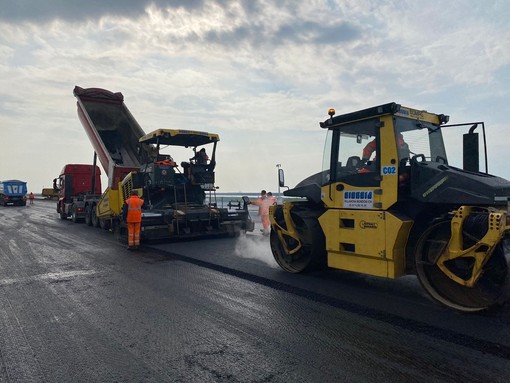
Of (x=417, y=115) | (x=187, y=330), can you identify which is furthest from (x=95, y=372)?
(x=417, y=115)

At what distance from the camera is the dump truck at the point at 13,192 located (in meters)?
33.1

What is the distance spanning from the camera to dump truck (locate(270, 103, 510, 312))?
4.24 m

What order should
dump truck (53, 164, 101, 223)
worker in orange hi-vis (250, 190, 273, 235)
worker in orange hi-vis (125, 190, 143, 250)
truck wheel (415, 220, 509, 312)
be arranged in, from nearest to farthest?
truck wheel (415, 220, 509, 312) < worker in orange hi-vis (125, 190, 143, 250) < worker in orange hi-vis (250, 190, 273, 235) < dump truck (53, 164, 101, 223)

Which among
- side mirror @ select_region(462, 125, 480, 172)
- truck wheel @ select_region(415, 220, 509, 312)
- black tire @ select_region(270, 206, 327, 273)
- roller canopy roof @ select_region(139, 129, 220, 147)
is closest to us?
truck wheel @ select_region(415, 220, 509, 312)

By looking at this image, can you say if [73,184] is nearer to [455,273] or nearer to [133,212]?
[133,212]

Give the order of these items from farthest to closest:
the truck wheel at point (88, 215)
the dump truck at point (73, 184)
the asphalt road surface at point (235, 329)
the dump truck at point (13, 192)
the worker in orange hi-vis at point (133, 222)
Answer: the dump truck at point (13, 192)
the dump truck at point (73, 184)
the truck wheel at point (88, 215)
the worker in orange hi-vis at point (133, 222)
the asphalt road surface at point (235, 329)

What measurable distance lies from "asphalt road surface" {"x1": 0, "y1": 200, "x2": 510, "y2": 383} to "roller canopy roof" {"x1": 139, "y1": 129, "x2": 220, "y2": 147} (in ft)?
15.7

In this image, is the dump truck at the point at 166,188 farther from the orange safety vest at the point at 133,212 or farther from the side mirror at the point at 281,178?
the side mirror at the point at 281,178

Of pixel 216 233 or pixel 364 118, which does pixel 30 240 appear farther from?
pixel 364 118

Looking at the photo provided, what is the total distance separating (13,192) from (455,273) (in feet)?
119

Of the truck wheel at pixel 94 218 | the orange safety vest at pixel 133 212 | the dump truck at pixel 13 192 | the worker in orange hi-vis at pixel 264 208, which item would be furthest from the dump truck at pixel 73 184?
the dump truck at pixel 13 192

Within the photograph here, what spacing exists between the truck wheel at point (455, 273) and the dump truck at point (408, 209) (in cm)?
1

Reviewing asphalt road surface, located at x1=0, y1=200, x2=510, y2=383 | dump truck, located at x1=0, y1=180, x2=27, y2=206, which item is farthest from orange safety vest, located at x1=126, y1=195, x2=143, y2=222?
dump truck, located at x1=0, y1=180, x2=27, y2=206

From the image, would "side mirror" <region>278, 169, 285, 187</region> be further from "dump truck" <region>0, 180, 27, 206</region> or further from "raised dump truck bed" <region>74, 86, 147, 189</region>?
"dump truck" <region>0, 180, 27, 206</region>
